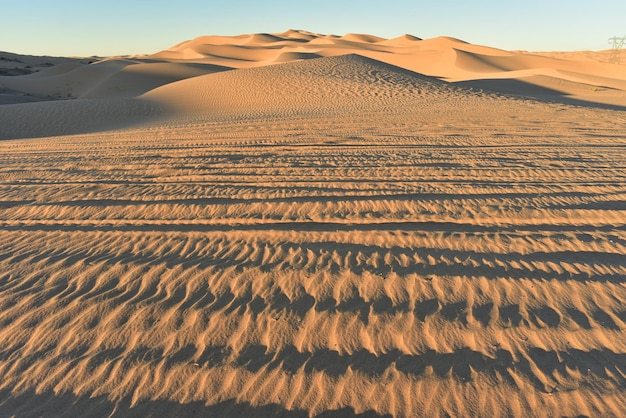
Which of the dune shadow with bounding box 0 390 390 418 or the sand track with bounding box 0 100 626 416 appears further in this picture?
the sand track with bounding box 0 100 626 416

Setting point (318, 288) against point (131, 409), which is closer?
point (131, 409)

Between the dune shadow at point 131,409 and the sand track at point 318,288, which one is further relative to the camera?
the sand track at point 318,288

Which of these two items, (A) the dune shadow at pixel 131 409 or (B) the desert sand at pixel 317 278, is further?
(B) the desert sand at pixel 317 278

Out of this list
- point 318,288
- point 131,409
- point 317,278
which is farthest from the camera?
point 317,278

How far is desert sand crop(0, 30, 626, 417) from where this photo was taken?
9.45 feet

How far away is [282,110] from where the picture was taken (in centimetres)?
1516

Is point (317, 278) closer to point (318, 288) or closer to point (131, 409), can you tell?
point (318, 288)

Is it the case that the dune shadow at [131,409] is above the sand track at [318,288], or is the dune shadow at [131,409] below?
below

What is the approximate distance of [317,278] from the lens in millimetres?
4008

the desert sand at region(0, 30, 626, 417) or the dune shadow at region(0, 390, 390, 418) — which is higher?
the desert sand at region(0, 30, 626, 417)

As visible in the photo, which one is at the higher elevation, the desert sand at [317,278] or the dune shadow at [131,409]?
the desert sand at [317,278]

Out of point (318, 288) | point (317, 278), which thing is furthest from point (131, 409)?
point (317, 278)

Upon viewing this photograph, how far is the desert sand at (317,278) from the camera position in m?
2.88

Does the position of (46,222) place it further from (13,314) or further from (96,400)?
(96,400)
